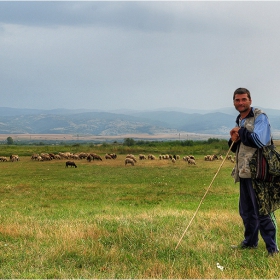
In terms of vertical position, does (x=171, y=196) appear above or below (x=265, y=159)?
below

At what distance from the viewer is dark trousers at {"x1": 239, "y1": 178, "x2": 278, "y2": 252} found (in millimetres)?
5852

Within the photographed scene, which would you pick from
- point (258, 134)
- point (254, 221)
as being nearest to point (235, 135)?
point (258, 134)

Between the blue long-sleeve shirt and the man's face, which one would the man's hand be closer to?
the blue long-sleeve shirt

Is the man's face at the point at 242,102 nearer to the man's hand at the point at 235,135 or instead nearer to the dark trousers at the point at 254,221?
the man's hand at the point at 235,135

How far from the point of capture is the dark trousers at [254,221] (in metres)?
5.85

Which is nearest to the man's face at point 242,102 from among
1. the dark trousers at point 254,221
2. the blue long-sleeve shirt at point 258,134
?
the blue long-sleeve shirt at point 258,134

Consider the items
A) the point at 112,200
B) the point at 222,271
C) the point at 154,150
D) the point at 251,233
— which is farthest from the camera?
the point at 154,150

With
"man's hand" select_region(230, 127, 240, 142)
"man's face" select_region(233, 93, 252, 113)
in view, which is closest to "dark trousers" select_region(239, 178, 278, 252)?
"man's hand" select_region(230, 127, 240, 142)

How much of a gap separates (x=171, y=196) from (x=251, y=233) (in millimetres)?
12040

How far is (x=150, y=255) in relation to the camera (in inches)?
225

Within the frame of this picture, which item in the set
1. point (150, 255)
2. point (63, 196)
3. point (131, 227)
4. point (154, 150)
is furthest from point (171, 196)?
point (154, 150)

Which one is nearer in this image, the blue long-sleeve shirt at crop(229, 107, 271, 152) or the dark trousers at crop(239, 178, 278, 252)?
the blue long-sleeve shirt at crop(229, 107, 271, 152)

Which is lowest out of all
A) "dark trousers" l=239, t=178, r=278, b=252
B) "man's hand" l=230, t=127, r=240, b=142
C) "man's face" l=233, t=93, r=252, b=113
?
"dark trousers" l=239, t=178, r=278, b=252

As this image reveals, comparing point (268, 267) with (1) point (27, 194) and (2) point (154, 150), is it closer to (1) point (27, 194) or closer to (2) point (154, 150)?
(1) point (27, 194)
